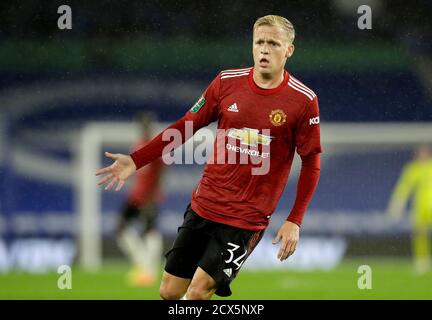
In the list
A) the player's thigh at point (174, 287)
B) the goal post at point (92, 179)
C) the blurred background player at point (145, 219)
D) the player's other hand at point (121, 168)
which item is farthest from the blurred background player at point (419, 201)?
the player's other hand at point (121, 168)

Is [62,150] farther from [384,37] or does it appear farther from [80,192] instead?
[384,37]

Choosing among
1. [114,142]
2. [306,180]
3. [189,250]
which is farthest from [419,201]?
[189,250]

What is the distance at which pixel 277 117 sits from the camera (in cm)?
496

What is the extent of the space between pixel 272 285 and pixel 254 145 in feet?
17.5

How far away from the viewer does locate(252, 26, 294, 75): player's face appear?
490cm

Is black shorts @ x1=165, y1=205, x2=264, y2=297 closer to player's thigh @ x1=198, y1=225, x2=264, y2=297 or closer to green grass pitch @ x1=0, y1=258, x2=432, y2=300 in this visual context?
player's thigh @ x1=198, y1=225, x2=264, y2=297

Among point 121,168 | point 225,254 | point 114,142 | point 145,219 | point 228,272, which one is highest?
point 121,168

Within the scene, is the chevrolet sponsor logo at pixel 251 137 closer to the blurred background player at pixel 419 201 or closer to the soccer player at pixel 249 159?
the soccer player at pixel 249 159

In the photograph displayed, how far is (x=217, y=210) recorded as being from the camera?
5.02 meters

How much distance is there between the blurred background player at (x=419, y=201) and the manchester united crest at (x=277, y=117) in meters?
7.73

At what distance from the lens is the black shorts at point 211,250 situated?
195 inches

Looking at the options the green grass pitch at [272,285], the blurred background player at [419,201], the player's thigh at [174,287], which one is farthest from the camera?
the blurred background player at [419,201]

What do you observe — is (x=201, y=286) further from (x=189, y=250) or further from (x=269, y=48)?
(x=269, y=48)
